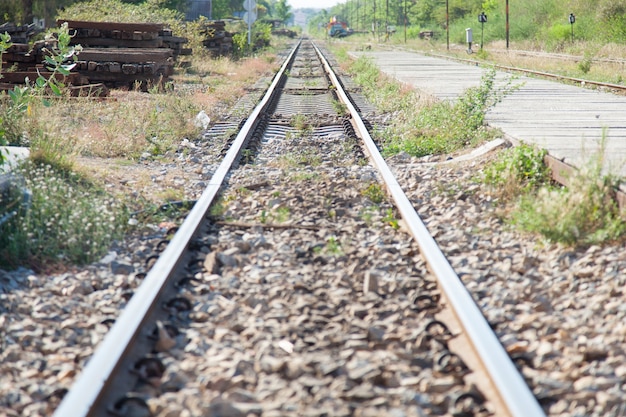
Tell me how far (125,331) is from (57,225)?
1999 millimetres

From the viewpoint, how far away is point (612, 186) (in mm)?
5352

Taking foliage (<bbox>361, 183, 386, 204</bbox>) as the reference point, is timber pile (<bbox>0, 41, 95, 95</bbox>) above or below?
above

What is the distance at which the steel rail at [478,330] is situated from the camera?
2840mm

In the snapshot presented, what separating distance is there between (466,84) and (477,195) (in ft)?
32.1

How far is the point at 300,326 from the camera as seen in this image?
12.2 feet

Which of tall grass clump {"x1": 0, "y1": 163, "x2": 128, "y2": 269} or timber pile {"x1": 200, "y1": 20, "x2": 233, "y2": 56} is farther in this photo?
timber pile {"x1": 200, "y1": 20, "x2": 233, "y2": 56}

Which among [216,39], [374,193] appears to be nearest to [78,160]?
[374,193]

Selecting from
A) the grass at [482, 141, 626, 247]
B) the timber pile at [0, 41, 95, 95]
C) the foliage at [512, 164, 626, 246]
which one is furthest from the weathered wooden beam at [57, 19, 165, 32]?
the foliage at [512, 164, 626, 246]

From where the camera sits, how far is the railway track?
2.96 m

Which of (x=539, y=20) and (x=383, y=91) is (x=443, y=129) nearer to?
(x=383, y=91)

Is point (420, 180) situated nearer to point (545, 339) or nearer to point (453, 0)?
A: point (545, 339)

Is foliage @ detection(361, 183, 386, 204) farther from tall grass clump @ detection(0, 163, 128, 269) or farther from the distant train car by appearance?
the distant train car

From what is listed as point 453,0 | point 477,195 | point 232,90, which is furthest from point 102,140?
point 453,0

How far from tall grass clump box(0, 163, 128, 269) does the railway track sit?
23.0 inches
